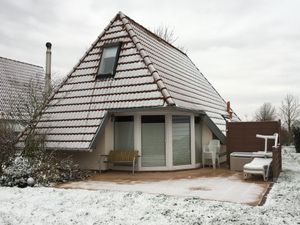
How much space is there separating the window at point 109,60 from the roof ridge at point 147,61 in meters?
→ 0.78

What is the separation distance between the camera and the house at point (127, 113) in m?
12.3

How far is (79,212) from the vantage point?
22.9 feet

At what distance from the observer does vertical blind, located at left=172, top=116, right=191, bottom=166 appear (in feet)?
42.6

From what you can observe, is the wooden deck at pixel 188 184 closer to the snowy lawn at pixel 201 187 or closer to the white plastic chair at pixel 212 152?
the snowy lawn at pixel 201 187

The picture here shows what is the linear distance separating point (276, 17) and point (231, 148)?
522 cm

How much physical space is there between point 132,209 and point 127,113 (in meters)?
6.14

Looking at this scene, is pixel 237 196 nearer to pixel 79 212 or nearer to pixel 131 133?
pixel 79 212

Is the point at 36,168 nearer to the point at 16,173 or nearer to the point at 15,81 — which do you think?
the point at 16,173

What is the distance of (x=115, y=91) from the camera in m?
13.0

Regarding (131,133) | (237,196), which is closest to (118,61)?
(131,133)

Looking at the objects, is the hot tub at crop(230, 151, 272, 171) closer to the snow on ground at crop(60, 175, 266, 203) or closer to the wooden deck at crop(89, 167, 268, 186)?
the wooden deck at crop(89, 167, 268, 186)

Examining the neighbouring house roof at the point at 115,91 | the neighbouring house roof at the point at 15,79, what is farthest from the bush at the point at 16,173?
the neighbouring house roof at the point at 15,79

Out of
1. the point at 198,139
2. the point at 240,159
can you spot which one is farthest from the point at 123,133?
the point at 240,159

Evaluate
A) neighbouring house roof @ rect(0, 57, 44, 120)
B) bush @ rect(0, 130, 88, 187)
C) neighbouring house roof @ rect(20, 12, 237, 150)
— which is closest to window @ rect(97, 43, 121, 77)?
neighbouring house roof @ rect(20, 12, 237, 150)
